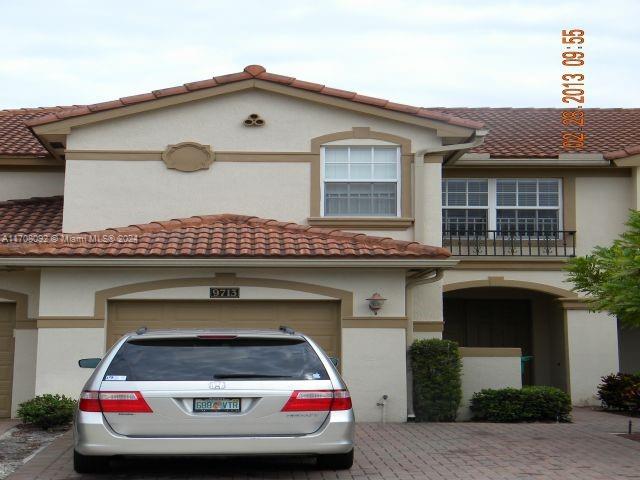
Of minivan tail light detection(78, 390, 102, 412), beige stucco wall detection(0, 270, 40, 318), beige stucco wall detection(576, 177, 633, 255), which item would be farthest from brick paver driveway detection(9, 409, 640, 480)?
beige stucco wall detection(576, 177, 633, 255)

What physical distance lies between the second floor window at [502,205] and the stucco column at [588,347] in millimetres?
1949

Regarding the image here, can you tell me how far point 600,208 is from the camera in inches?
722

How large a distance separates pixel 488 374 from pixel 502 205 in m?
5.29

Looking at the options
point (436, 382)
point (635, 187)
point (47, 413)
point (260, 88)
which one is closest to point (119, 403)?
point (47, 413)

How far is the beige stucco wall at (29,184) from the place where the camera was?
17.1 m

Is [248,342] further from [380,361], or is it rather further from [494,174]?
[494,174]

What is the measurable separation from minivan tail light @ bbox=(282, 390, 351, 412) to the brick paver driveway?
93 centimetres

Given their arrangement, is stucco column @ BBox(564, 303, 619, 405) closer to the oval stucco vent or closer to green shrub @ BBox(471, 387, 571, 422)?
green shrub @ BBox(471, 387, 571, 422)

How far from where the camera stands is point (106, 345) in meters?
13.0

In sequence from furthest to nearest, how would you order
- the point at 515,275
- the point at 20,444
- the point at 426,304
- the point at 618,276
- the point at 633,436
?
the point at 515,275
the point at 426,304
the point at 633,436
the point at 20,444
the point at 618,276

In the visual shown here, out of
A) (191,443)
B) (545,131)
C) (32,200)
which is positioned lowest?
(191,443)

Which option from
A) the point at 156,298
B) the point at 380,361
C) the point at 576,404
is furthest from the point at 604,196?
the point at 156,298

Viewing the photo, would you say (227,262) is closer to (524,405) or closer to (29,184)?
(524,405)

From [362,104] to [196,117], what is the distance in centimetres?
290
